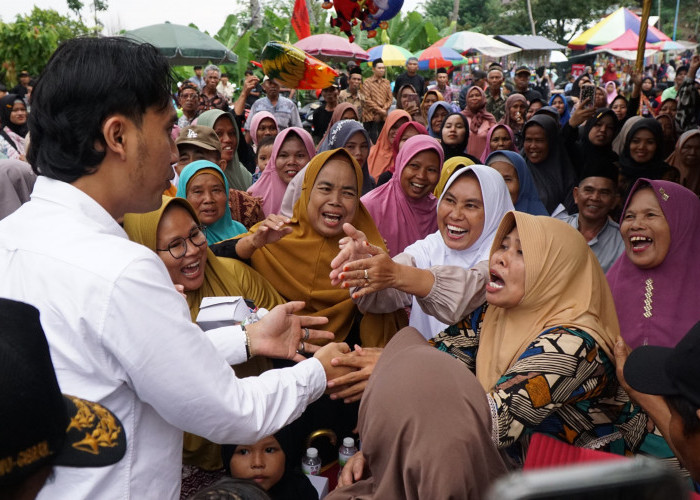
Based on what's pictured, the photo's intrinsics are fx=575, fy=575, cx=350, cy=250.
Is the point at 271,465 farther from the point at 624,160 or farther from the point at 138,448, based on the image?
the point at 624,160

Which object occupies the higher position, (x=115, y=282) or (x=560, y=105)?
(x=560, y=105)

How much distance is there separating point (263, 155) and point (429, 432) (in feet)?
14.1

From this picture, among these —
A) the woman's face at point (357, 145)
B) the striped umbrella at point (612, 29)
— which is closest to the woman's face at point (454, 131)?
the woman's face at point (357, 145)

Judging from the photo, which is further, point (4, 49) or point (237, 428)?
point (4, 49)

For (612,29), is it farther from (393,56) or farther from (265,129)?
(265,129)

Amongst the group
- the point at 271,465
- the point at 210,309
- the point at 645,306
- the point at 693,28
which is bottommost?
the point at 271,465

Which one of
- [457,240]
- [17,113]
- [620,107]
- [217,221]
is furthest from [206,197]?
[620,107]

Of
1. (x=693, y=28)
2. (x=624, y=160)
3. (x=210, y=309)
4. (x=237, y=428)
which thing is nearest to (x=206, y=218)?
(x=210, y=309)

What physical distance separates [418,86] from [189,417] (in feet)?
33.5

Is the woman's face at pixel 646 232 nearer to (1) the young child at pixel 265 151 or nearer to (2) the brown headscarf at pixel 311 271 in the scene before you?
(2) the brown headscarf at pixel 311 271

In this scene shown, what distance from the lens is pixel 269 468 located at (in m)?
2.10

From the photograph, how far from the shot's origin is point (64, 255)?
3.76 ft

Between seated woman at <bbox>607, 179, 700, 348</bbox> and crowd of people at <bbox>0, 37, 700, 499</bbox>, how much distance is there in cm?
1

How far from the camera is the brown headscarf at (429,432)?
49.9 inches
